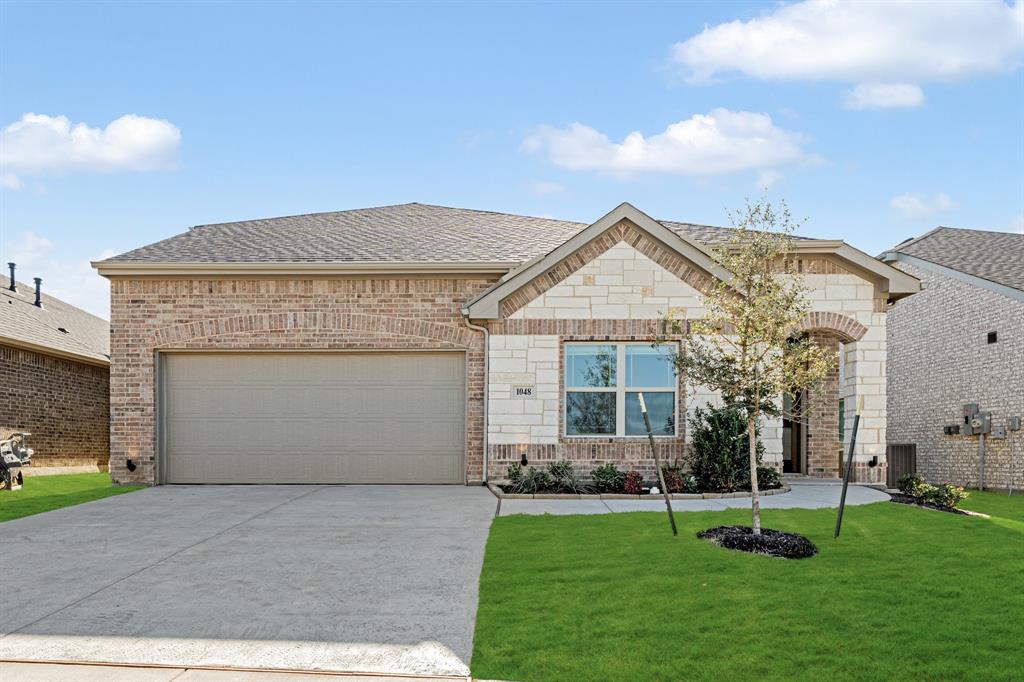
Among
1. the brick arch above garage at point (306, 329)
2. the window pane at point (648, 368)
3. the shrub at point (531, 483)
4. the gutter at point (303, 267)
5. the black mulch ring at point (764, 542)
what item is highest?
the gutter at point (303, 267)

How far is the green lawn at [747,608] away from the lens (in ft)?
17.8

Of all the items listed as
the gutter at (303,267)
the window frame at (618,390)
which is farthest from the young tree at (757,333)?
the gutter at (303,267)

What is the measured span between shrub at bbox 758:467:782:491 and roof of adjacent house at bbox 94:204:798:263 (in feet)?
16.2

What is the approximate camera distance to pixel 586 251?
14.8 meters

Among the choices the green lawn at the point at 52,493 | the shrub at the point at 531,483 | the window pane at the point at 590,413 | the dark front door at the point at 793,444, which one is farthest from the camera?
the dark front door at the point at 793,444

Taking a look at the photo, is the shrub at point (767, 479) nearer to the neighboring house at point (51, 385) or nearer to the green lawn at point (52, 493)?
the green lawn at point (52, 493)

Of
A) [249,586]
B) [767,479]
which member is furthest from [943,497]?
[249,586]

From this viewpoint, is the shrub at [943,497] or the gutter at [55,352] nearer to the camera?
the shrub at [943,497]

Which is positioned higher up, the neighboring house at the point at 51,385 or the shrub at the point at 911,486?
the neighboring house at the point at 51,385

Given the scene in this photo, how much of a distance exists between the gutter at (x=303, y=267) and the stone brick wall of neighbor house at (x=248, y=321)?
23 cm

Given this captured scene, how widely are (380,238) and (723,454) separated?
8.86 meters

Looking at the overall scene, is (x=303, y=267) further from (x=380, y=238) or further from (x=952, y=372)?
(x=952, y=372)

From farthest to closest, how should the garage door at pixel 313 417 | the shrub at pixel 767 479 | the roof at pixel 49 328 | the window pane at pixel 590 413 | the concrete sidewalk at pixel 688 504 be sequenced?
the roof at pixel 49 328 → the garage door at pixel 313 417 → the window pane at pixel 590 413 → the shrub at pixel 767 479 → the concrete sidewalk at pixel 688 504

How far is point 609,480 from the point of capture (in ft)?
45.6
